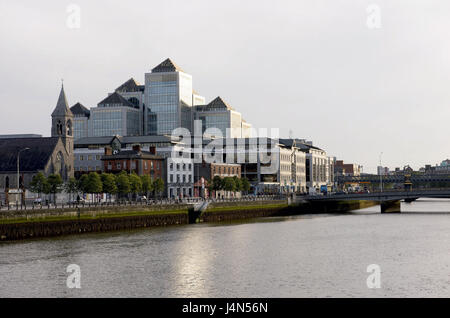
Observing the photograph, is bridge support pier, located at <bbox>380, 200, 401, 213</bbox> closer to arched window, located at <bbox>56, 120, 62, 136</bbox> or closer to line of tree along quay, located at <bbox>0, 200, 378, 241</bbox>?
line of tree along quay, located at <bbox>0, 200, 378, 241</bbox>

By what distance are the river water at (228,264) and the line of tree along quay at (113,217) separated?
2840 millimetres

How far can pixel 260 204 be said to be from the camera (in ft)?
419

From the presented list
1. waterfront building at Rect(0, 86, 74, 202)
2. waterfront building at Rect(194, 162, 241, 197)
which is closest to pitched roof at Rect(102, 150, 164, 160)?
waterfront building at Rect(0, 86, 74, 202)

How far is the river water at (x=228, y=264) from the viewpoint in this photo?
134 feet

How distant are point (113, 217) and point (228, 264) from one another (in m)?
33.3

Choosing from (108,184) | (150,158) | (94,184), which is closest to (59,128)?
(150,158)

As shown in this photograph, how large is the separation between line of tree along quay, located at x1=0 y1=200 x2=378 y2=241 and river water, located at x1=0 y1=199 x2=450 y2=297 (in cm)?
284

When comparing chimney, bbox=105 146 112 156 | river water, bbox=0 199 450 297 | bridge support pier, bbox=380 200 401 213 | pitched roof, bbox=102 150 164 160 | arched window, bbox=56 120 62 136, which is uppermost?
arched window, bbox=56 120 62 136

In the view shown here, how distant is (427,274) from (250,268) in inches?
494

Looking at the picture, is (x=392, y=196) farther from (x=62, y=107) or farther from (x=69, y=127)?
(x=62, y=107)

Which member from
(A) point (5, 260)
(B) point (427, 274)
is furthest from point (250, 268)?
(A) point (5, 260)

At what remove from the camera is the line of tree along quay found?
221 feet

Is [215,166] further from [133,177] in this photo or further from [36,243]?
[36,243]

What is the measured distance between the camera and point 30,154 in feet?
424
